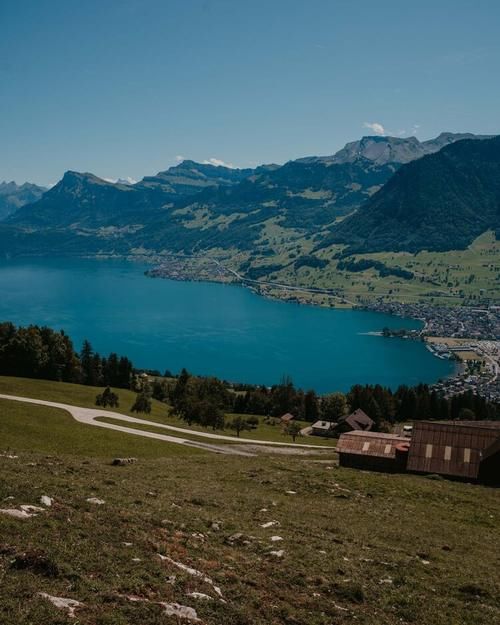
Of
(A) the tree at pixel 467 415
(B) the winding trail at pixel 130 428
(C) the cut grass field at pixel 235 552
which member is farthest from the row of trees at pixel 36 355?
(A) the tree at pixel 467 415

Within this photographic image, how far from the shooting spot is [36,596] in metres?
10.3

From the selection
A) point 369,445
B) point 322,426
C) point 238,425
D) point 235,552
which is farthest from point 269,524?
point 322,426

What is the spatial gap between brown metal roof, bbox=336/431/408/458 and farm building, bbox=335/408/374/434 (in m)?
61.4

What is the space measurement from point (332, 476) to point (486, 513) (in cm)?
878

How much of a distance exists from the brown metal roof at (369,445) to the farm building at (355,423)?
201 feet

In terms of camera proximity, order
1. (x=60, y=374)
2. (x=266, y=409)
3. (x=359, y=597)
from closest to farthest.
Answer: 1. (x=359, y=597)
2. (x=60, y=374)
3. (x=266, y=409)

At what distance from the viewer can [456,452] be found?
3731cm

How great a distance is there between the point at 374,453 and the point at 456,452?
19.2ft

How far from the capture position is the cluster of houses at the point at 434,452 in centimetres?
3566

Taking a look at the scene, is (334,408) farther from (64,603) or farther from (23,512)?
(64,603)

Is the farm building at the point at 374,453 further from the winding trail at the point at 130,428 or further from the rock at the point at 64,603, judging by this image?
the rock at the point at 64,603

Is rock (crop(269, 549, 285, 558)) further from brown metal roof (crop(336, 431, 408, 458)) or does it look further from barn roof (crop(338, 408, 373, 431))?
barn roof (crop(338, 408, 373, 431))

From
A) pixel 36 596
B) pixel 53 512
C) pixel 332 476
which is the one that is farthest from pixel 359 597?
pixel 332 476

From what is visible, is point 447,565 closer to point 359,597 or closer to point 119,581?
point 359,597
